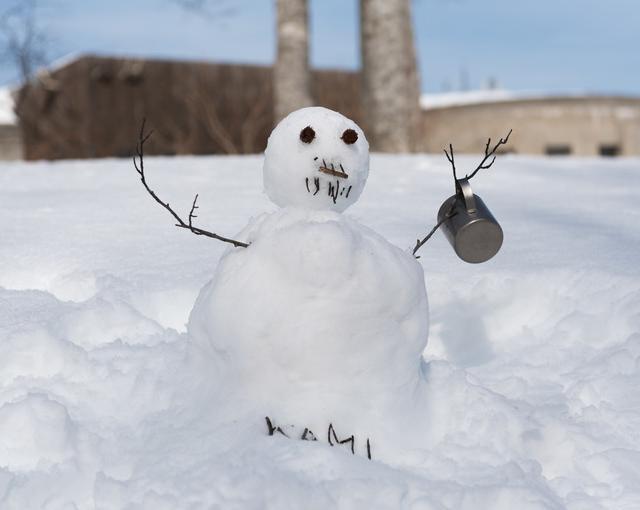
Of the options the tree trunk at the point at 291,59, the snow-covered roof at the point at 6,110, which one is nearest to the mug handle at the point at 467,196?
the tree trunk at the point at 291,59

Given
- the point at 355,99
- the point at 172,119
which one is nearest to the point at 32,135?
the point at 172,119

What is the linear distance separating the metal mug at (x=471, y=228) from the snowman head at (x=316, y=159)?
0.33m

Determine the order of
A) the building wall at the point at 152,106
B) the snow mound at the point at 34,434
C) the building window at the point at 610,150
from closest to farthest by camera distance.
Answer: the snow mound at the point at 34,434 → the building window at the point at 610,150 → the building wall at the point at 152,106

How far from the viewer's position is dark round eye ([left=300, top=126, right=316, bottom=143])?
2.00m

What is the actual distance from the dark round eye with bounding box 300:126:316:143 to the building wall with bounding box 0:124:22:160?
631 inches

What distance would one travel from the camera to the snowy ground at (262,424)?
179 cm

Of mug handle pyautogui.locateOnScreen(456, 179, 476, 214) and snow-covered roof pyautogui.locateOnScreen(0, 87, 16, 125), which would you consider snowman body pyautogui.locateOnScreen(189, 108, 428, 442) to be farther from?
snow-covered roof pyautogui.locateOnScreen(0, 87, 16, 125)

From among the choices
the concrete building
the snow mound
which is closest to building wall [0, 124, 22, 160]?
the concrete building

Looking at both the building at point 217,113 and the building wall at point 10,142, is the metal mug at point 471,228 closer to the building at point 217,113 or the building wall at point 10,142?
the building at point 217,113

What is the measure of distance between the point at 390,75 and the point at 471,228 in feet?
19.1

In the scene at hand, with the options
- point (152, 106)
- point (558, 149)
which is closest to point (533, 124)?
point (558, 149)

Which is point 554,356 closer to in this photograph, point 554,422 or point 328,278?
point 554,422

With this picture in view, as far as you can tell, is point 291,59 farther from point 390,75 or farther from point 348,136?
point 348,136

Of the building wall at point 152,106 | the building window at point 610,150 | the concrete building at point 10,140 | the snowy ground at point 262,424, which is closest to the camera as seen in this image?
the snowy ground at point 262,424
